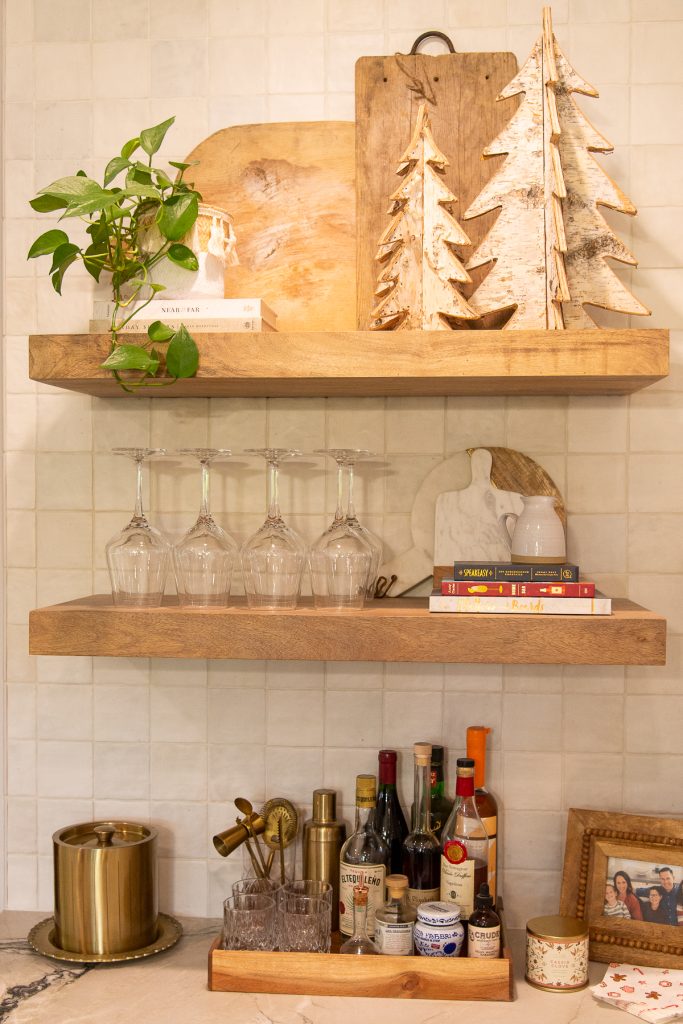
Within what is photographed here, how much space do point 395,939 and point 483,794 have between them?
0.90 ft

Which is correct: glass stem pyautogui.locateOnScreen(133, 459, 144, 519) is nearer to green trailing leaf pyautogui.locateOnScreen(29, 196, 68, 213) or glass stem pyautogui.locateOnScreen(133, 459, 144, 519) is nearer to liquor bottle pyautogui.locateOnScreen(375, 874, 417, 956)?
green trailing leaf pyautogui.locateOnScreen(29, 196, 68, 213)

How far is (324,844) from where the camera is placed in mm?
1651

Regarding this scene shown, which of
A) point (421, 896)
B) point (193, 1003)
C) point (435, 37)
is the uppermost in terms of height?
point (435, 37)

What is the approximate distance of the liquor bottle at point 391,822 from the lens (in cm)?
163

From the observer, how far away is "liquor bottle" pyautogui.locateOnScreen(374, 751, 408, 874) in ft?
5.35

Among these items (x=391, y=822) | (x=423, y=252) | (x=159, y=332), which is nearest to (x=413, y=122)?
(x=423, y=252)

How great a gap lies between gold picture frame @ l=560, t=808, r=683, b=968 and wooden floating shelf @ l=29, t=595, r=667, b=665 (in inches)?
14.1

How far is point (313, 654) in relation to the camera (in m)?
1.46

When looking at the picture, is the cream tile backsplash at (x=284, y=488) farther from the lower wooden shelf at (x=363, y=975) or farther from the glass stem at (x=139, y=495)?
the lower wooden shelf at (x=363, y=975)

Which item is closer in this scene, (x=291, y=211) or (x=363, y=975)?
(x=363, y=975)

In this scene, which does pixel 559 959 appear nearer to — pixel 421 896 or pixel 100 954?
pixel 421 896

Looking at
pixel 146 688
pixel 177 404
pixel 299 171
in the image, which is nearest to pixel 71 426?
pixel 177 404

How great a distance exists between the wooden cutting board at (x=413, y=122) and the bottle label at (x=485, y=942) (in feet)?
3.14

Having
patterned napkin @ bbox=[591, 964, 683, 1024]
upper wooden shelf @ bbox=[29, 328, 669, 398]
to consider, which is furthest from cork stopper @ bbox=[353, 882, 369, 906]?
upper wooden shelf @ bbox=[29, 328, 669, 398]
